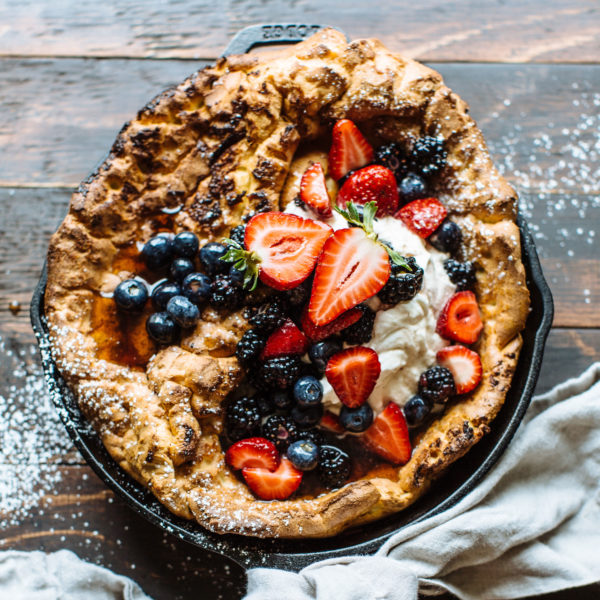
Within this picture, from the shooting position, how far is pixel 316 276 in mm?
2156

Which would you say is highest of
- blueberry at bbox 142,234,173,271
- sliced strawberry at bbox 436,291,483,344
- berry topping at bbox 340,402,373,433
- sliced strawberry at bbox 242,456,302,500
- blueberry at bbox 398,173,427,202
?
blueberry at bbox 398,173,427,202

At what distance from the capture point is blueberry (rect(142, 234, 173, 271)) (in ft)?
7.52

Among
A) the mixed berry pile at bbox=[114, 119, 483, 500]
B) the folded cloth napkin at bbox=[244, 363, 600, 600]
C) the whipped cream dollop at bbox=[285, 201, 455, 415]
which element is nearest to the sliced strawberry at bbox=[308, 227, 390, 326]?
the mixed berry pile at bbox=[114, 119, 483, 500]

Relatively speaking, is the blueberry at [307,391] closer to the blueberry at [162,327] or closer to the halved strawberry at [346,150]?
the blueberry at [162,327]

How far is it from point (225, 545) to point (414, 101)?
1.66 m

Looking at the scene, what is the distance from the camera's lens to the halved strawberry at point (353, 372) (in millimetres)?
2197

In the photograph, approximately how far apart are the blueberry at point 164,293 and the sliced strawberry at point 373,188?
0.66 metres

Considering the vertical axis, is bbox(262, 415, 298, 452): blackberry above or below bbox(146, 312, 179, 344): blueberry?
below

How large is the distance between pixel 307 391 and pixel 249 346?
24cm

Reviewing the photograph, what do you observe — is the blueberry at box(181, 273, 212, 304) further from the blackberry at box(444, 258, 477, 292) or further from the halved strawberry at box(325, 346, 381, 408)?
the blackberry at box(444, 258, 477, 292)

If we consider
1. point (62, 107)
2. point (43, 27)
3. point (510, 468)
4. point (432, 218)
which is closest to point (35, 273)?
point (62, 107)

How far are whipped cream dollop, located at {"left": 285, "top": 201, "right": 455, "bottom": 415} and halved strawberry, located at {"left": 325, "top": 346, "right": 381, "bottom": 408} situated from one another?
2.5 inches

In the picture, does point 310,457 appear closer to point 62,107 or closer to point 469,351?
point 469,351

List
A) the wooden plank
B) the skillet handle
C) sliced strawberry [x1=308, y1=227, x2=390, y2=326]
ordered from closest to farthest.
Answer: sliced strawberry [x1=308, y1=227, x2=390, y2=326]
the skillet handle
the wooden plank
